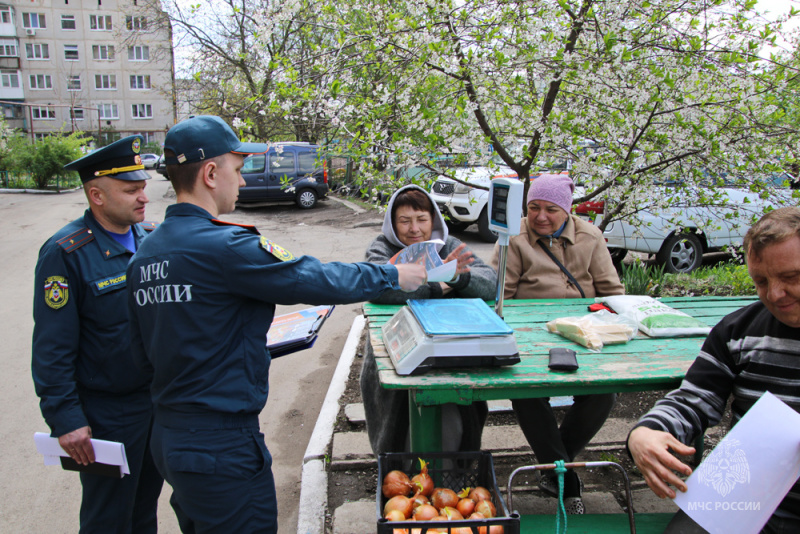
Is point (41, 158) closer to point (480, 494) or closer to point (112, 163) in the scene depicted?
point (112, 163)

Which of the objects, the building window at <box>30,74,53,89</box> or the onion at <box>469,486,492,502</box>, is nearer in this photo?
the onion at <box>469,486,492,502</box>

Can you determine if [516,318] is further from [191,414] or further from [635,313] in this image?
[191,414]

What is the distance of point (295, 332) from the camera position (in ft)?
8.91

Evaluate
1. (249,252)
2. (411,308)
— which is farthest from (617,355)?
(249,252)

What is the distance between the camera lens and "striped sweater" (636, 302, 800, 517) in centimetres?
194

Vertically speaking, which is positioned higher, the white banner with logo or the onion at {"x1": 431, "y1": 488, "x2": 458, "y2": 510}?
the white banner with logo

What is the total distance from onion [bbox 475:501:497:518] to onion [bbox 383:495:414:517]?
9.8 inches

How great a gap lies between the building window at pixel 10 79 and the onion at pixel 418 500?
62.7 metres

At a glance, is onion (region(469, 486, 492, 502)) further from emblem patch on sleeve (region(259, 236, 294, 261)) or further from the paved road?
the paved road

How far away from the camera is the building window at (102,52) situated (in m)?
51.5

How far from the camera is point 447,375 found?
2195 mm

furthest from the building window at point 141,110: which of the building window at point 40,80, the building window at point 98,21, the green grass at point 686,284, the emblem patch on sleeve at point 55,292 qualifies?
the emblem patch on sleeve at point 55,292

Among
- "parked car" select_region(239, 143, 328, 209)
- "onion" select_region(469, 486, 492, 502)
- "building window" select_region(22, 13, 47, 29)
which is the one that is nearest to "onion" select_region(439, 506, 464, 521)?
"onion" select_region(469, 486, 492, 502)

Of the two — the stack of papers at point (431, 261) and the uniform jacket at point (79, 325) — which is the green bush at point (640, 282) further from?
the uniform jacket at point (79, 325)
